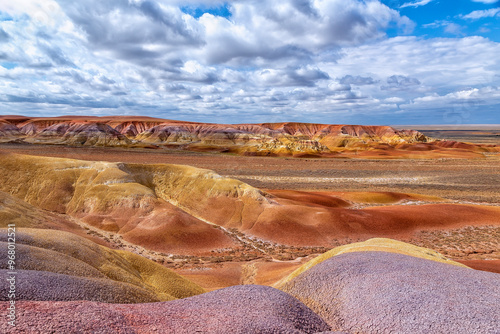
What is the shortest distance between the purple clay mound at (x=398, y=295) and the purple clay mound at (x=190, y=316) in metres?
1.35

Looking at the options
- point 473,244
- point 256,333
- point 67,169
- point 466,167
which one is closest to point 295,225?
point 473,244

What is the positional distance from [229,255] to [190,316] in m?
18.8

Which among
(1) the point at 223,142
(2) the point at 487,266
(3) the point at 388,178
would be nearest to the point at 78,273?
(2) the point at 487,266

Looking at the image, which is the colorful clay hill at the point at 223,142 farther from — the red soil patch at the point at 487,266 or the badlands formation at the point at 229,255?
the red soil patch at the point at 487,266

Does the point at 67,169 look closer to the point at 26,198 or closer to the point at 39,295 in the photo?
the point at 26,198

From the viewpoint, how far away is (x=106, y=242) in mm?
26125

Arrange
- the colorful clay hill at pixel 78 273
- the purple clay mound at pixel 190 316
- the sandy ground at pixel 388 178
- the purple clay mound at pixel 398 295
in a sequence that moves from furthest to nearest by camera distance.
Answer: the sandy ground at pixel 388 178, the colorful clay hill at pixel 78 273, the purple clay mound at pixel 398 295, the purple clay mound at pixel 190 316

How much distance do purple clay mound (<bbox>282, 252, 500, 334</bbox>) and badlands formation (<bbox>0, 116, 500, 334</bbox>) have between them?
0.05 metres

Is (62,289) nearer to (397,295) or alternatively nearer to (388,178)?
(397,295)

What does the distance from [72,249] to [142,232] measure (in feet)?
53.1

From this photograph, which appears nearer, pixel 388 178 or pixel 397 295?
pixel 397 295

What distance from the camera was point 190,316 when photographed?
24.9ft

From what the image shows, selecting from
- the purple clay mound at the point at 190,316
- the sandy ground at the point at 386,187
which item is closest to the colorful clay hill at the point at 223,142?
the sandy ground at the point at 386,187

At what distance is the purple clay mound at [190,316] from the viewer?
6.09m
